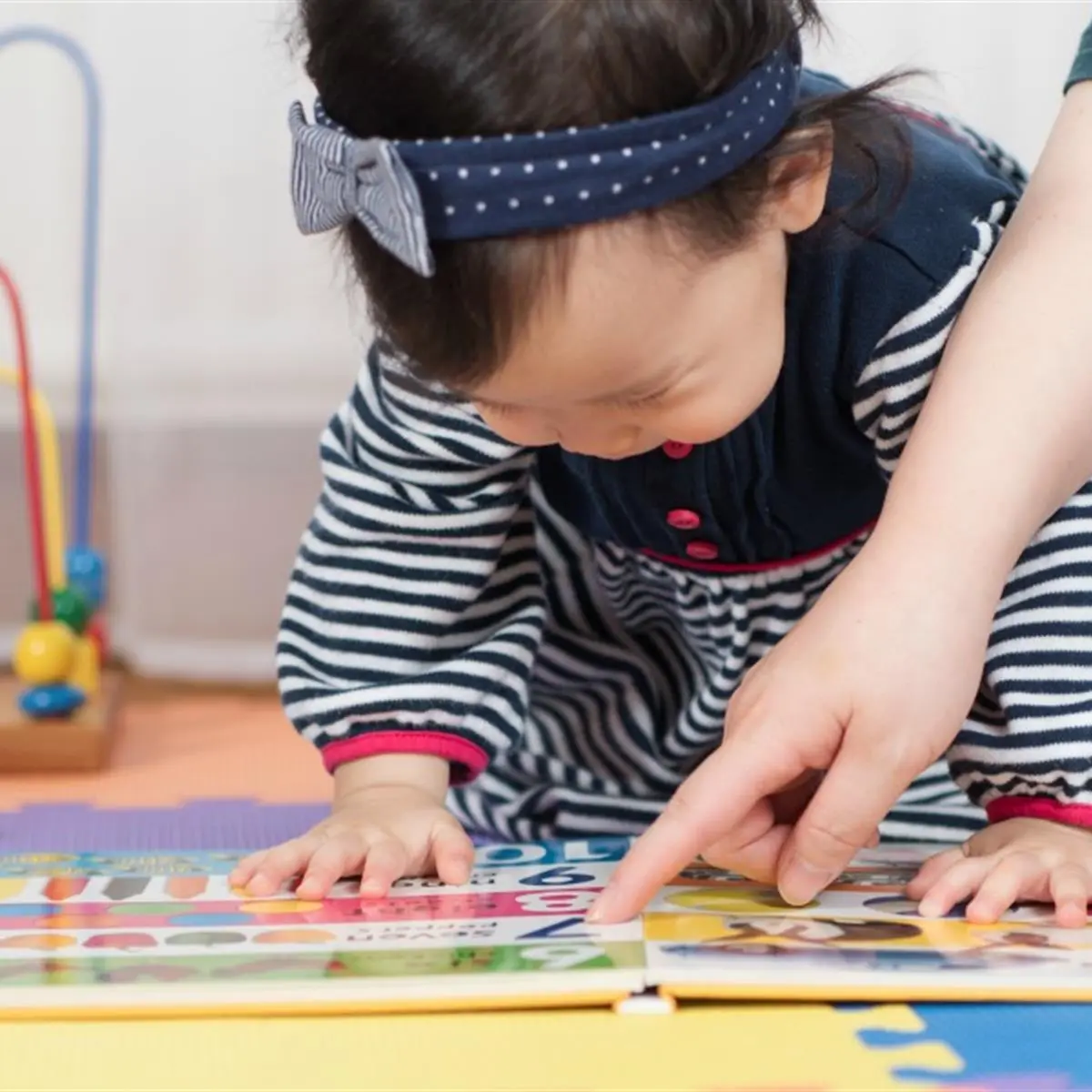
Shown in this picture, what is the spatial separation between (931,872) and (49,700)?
0.74 meters

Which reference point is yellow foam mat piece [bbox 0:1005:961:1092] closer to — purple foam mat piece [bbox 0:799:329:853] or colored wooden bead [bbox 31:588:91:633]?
purple foam mat piece [bbox 0:799:329:853]

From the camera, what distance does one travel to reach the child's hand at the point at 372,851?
702mm

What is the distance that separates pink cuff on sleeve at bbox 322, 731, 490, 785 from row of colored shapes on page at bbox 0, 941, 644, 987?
0.23m

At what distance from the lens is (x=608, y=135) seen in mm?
585

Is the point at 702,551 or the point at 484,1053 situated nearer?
the point at 484,1053

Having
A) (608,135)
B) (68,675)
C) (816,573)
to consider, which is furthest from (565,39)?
(68,675)

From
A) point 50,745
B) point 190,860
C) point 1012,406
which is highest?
point 1012,406

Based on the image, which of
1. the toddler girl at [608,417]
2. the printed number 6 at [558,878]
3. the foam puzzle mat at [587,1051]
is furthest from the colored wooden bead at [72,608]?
the foam puzzle mat at [587,1051]

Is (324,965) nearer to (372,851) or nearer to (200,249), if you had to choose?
(372,851)

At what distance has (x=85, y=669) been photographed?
1265 mm

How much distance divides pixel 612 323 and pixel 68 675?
0.76 meters

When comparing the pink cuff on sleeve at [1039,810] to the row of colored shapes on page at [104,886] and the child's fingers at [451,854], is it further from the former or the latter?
the row of colored shapes on page at [104,886]

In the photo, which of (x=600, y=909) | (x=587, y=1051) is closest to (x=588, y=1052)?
(x=587, y=1051)

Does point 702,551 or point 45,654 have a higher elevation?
point 702,551
